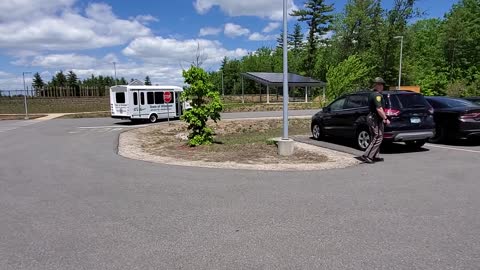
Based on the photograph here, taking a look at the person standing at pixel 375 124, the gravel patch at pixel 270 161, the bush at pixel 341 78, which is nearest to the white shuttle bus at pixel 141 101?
the bush at pixel 341 78

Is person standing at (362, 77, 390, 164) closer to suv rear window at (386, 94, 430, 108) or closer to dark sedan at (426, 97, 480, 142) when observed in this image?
suv rear window at (386, 94, 430, 108)

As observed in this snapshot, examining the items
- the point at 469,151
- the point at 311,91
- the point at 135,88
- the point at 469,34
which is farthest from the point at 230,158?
the point at 311,91

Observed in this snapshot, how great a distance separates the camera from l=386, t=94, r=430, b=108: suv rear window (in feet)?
33.5

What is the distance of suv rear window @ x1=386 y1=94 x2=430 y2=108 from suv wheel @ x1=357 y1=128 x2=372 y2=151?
1.08 m

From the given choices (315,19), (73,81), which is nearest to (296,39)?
(315,19)

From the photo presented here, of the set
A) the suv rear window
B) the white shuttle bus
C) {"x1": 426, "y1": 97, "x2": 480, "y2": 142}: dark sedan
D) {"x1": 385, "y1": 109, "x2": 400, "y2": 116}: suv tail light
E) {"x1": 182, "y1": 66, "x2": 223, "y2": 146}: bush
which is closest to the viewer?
{"x1": 385, "y1": 109, "x2": 400, "y2": 116}: suv tail light

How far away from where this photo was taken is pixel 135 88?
25.4 metres

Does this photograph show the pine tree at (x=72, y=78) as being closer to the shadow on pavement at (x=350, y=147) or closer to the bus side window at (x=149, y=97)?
the bus side window at (x=149, y=97)

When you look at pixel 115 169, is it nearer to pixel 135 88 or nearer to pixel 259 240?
pixel 259 240

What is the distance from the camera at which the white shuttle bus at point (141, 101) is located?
1003 inches

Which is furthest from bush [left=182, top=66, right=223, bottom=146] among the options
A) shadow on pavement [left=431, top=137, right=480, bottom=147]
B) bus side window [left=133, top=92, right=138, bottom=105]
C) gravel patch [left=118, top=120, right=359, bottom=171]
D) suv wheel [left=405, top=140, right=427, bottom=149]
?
bus side window [left=133, top=92, right=138, bottom=105]

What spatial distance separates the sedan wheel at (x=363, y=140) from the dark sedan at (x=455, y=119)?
3.15 metres

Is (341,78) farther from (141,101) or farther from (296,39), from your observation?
(296,39)

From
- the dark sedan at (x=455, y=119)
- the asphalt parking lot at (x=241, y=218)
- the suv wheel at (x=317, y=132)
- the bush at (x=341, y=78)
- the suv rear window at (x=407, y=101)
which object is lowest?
the asphalt parking lot at (x=241, y=218)
